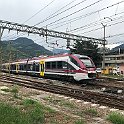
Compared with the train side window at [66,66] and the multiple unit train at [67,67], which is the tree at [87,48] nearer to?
the multiple unit train at [67,67]

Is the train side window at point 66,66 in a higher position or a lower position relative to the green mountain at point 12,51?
lower

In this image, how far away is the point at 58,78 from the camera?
30312 mm

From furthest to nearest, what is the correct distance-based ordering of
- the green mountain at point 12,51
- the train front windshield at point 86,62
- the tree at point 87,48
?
1. the tree at point 87,48
2. the green mountain at point 12,51
3. the train front windshield at point 86,62

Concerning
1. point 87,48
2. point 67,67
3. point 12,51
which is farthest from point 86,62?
point 87,48

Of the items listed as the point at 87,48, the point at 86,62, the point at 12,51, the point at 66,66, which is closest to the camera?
the point at 86,62

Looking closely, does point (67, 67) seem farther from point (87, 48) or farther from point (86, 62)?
point (87, 48)

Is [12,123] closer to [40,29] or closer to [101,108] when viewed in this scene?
[101,108]

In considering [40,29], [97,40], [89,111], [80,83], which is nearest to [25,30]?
[40,29]

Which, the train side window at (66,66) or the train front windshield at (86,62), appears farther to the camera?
the train front windshield at (86,62)

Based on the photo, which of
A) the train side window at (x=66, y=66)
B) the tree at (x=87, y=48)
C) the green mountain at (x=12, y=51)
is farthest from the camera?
the tree at (x=87, y=48)

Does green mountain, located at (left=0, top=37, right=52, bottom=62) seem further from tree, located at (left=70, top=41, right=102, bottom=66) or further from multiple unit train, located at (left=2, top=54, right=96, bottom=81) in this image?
multiple unit train, located at (left=2, top=54, right=96, bottom=81)

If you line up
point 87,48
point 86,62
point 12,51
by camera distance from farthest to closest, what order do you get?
point 87,48, point 12,51, point 86,62

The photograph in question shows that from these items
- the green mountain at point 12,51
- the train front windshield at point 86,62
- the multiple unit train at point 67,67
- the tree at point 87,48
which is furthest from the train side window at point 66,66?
the tree at point 87,48

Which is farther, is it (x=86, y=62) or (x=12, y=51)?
(x=12, y=51)
